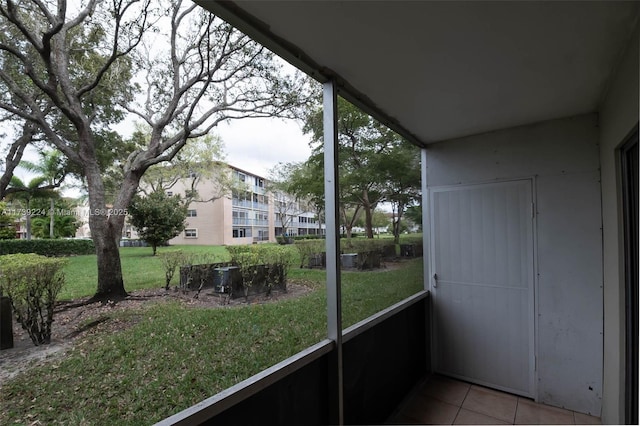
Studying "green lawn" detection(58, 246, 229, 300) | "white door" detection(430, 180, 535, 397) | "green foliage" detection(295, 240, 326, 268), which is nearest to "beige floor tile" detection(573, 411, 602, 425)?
"white door" detection(430, 180, 535, 397)

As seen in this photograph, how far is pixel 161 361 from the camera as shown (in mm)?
1240

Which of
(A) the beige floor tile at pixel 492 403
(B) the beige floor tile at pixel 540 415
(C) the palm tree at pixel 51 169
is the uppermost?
(C) the palm tree at pixel 51 169

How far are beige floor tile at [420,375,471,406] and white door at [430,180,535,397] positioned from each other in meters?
0.09

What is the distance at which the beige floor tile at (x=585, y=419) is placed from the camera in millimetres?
2143

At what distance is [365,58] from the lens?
5.04 feet

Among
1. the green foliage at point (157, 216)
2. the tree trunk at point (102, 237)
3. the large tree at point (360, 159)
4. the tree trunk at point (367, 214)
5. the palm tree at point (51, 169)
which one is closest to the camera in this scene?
the palm tree at point (51, 169)

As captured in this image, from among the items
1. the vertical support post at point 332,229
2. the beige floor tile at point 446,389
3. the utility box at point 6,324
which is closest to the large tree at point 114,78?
the utility box at point 6,324

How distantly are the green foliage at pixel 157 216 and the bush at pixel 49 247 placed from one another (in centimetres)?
18

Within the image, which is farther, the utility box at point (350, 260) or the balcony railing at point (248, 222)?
the utility box at point (350, 260)

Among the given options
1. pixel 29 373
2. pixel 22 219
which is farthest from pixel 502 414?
pixel 22 219

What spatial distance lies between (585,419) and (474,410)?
0.76 m

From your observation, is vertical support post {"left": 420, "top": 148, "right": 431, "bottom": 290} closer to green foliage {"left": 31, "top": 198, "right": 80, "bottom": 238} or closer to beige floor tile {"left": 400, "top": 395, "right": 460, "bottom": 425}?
beige floor tile {"left": 400, "top": 395, "right": 460, "bottom": 425}

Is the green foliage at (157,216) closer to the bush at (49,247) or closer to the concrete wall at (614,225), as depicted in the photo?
the bush at (49,247)

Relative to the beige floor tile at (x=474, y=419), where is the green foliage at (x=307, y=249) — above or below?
above
